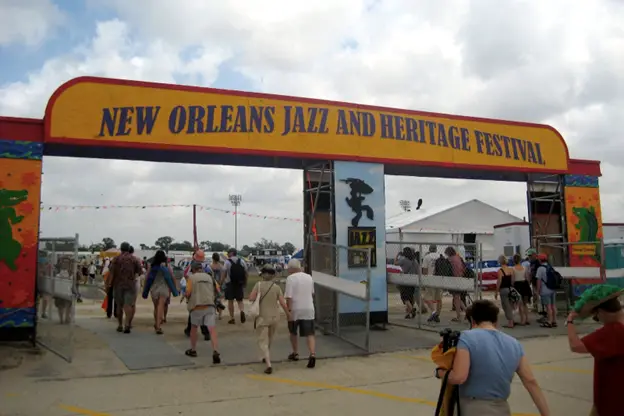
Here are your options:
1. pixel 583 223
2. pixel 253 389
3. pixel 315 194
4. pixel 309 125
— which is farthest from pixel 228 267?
pixel 583 223

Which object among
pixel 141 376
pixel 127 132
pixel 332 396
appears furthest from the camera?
pixel 127 132

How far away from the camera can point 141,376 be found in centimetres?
714

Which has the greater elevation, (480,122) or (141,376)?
(480,122)

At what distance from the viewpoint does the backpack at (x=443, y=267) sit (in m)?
11.6

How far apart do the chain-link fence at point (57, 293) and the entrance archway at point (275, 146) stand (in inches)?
7.6

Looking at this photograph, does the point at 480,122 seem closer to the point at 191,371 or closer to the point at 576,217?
the point at 576,217

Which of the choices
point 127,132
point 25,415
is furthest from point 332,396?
point 127,132

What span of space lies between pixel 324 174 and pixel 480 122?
14.4 ft

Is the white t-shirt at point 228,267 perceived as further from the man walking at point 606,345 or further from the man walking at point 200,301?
the man walking at point 606,345

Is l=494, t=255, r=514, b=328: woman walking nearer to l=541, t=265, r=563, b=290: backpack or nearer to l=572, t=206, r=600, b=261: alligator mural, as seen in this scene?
l=541, t=265, r=563, b=290: backpack

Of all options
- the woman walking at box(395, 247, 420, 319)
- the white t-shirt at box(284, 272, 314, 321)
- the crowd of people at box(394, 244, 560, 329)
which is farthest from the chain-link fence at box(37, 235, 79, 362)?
the woman walking at box(395, 247, 420, 319)

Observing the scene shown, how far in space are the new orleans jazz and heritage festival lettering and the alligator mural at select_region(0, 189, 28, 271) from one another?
1.86 m

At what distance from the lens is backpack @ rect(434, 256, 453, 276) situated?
1164cm

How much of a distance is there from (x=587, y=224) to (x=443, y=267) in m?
5.38
